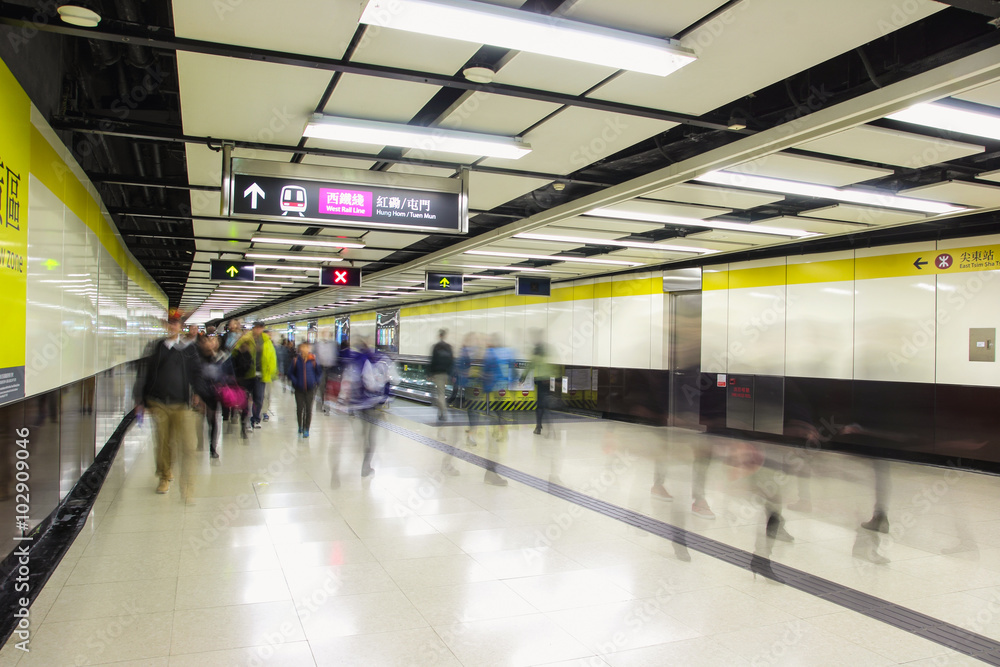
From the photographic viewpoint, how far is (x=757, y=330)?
11.5m

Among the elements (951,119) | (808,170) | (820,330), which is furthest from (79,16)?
(820,330)

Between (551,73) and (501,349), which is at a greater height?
(551,73)

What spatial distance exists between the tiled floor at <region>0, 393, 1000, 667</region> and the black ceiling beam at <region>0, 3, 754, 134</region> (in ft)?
9.46

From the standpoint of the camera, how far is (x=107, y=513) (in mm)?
5707

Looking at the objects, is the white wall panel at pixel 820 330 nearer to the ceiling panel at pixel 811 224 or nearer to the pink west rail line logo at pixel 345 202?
the ceiling panel at pixel 811 224

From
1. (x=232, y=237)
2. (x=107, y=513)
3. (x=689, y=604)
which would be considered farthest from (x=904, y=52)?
(x=232, y=237)

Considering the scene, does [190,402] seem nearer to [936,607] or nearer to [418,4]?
[418,4]

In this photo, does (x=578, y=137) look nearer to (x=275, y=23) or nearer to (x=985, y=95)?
(x=275, y=23)

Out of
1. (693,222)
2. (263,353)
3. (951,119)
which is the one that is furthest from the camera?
(263,353)

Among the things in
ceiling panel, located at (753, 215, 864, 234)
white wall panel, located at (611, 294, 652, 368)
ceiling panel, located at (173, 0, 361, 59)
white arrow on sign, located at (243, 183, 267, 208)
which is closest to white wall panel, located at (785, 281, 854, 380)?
ceiling panel, located at (753, 215, 864, 234)

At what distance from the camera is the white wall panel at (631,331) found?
14.0 meters

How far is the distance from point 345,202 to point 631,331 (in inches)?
389

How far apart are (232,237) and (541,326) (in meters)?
9.15

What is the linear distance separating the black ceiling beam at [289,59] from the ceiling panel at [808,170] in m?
1.17
